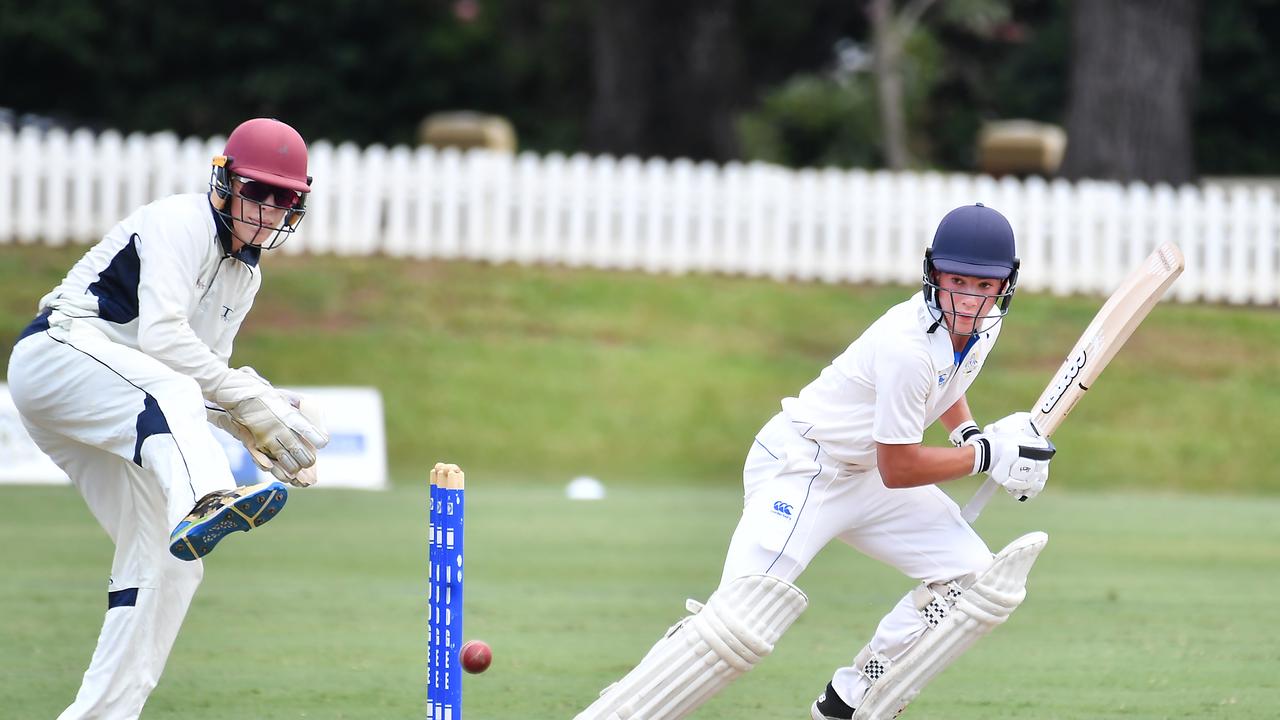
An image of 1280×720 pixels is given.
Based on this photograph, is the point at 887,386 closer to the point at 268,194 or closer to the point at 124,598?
the point at 268,194

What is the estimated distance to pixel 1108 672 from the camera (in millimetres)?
5992

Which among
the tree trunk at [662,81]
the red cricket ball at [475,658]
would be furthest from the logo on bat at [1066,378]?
the tree trunk at [662,81]

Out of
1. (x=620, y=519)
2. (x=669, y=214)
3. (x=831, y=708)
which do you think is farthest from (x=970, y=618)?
(x=669, y=214)

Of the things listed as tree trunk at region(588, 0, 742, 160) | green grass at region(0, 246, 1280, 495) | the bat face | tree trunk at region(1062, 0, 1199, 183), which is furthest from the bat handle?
tree trunk at region(588, 0, 742, 160)

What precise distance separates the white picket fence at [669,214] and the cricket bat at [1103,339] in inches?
443

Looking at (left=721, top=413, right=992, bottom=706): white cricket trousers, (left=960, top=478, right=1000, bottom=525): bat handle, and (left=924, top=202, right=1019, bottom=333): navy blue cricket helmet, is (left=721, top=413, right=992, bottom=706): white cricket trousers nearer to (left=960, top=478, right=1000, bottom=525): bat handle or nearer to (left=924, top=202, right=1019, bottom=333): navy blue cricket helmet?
(left=960, top=478, right=1000, bottom=525): bat handle

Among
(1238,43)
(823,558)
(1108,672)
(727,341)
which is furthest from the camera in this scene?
(1238,43)

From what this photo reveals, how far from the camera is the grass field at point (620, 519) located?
5805 millimetres

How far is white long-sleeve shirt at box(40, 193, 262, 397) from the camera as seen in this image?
14.4 ft

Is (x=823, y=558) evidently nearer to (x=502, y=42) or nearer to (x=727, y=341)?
(x=727, y=341)

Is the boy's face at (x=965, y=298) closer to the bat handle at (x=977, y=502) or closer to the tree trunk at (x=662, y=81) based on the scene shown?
the bat handle at (x=977, y=502)

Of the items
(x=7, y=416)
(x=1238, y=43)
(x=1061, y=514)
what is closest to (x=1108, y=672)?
(x=1061, y=514)

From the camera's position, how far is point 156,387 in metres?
4.38

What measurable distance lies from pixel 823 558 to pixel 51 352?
5699 millimetres
